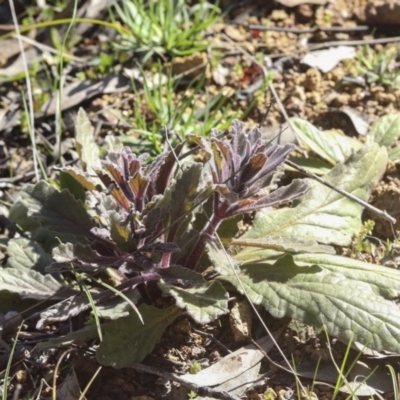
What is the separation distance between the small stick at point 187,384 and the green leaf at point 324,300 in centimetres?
36

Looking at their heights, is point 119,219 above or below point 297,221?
above

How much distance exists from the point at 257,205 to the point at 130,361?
74cm

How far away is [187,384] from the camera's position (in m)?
2.39

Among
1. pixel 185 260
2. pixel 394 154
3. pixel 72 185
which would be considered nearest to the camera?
pixel 185 260

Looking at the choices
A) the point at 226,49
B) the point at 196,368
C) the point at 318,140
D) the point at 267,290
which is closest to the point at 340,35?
the point at 226,49

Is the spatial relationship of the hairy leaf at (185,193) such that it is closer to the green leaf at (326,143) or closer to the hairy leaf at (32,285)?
the hairy leaf at (32,285)

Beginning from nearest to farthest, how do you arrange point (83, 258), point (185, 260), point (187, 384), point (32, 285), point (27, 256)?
1. point (187, 384)
2. point (83, 258)
3. point (32, 285)
4. point (185, 260)
5. point (27, 256)

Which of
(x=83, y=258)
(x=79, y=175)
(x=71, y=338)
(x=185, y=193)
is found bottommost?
(x=71, y=338)

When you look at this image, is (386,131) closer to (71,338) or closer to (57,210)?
(57,210)

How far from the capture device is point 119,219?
7.91 ft

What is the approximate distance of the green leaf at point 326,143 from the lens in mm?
3342

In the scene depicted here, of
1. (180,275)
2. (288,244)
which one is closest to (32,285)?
(180,275)

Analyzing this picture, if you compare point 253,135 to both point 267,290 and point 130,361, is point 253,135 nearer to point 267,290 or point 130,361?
point 267,290

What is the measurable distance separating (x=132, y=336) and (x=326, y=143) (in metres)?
1.41
